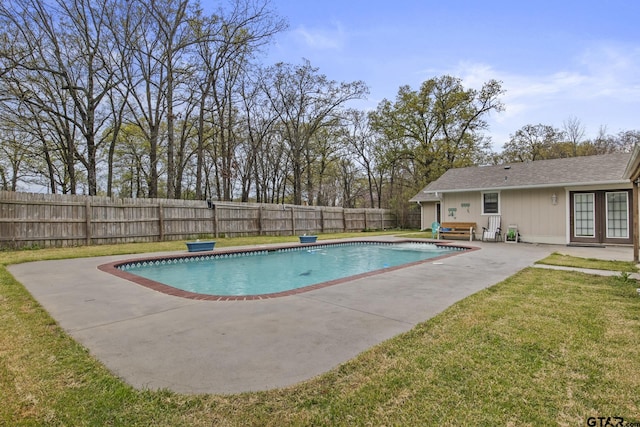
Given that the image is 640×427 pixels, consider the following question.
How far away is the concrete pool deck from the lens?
2387mm

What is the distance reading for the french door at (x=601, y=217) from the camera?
11281 millimetres

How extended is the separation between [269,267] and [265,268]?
0.54 ft

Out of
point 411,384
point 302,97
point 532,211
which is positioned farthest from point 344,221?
point 411,384

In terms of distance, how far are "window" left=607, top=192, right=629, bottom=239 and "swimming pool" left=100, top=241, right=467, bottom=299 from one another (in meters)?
5.27

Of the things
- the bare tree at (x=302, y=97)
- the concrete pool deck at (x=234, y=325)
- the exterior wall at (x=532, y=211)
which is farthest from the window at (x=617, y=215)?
the bare tree at (x=302, y=97)

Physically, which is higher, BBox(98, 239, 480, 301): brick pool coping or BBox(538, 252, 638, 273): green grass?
BBox(98, 239, 480, 301): brick pool coping

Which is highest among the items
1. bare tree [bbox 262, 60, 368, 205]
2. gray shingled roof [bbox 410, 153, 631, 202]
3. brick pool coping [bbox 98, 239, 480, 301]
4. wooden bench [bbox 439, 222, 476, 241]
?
bare tree [bbox 262, 60, 368, 205]

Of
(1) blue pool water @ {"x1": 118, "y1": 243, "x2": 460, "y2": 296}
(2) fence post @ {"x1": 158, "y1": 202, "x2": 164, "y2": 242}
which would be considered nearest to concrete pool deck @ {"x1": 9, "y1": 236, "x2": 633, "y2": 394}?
(1) blue pool water @ {"x1": 118, "y1": 243, "x2": 460, "y2": 296}

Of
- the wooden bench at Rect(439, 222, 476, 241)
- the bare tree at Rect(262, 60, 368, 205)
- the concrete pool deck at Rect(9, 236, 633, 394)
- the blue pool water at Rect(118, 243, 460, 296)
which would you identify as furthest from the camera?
the bare tree at Rect(262, 60, 368, 205)

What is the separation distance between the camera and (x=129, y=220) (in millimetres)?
12336

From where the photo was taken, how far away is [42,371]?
2.33m

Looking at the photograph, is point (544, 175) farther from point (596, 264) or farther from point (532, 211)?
point (596, 264)

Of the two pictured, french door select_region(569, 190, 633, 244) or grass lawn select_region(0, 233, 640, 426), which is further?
french door select_region(569, 190, 633, 244)

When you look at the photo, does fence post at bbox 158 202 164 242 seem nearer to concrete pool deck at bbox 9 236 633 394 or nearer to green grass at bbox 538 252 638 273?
concrete pool deck at bbox 9 236 633 394
